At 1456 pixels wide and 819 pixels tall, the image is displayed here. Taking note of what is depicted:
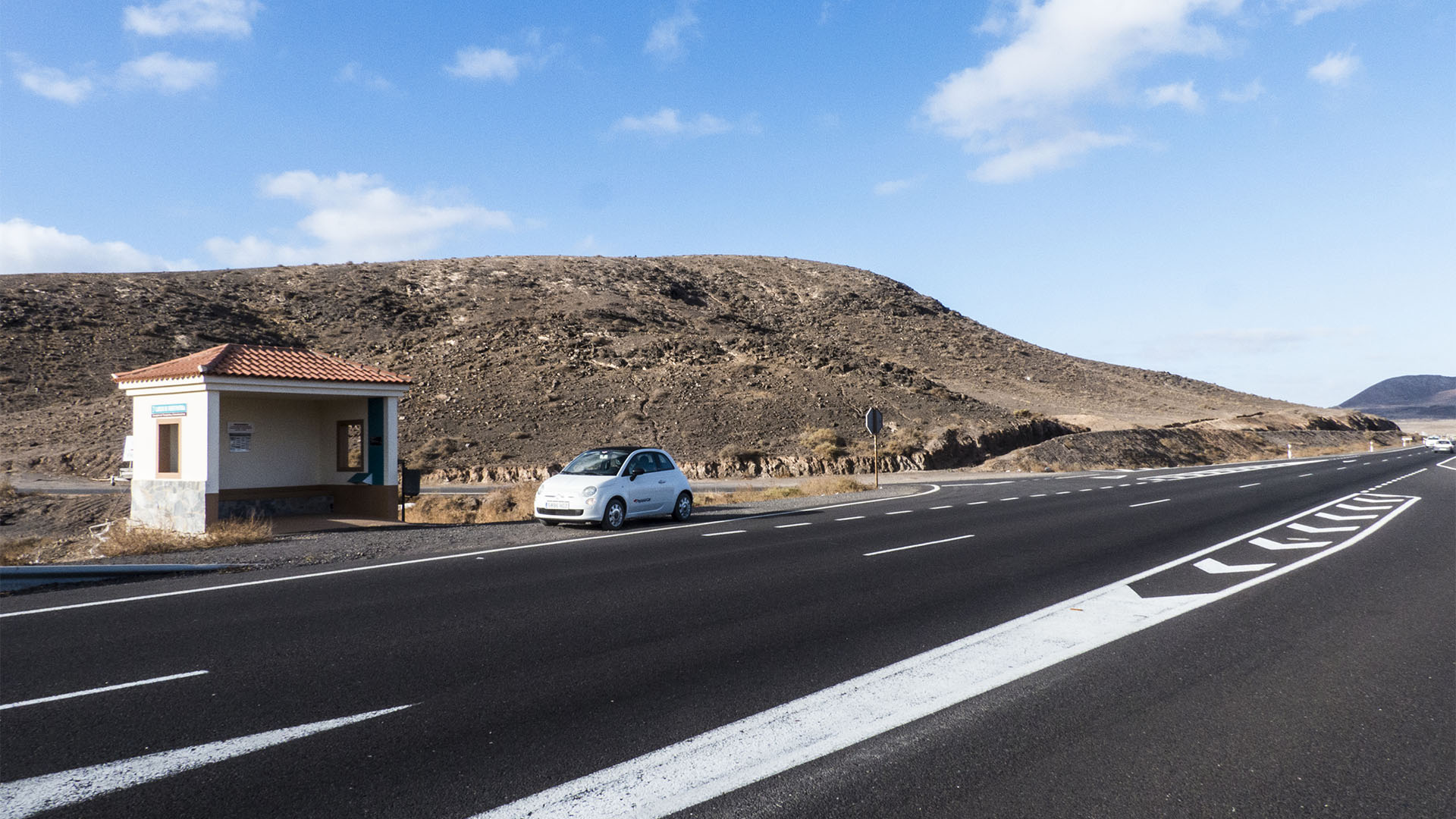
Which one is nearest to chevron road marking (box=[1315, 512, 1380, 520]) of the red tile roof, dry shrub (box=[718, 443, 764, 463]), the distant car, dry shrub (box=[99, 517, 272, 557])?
the distant car

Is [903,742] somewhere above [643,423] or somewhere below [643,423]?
below

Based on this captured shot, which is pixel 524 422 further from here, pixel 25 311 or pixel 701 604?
pixel 701 604

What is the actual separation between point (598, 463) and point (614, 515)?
60.6 inches

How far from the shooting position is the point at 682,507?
1977 centimetres

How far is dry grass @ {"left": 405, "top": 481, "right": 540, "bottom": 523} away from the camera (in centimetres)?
2141

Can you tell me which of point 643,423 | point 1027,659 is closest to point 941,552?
point 1027,659

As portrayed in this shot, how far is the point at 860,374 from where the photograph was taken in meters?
58.8

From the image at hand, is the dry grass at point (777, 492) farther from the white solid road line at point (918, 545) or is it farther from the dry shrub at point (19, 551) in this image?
the dry shrub at point (19, 551)

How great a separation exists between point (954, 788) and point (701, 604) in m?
4.97

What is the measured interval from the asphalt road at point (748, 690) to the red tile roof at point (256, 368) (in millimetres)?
8088

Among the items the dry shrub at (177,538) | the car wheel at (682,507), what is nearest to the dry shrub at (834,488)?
the car wheel at (682,507)

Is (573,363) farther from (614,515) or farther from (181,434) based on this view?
(614,515)

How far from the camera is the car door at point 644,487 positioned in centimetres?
1836

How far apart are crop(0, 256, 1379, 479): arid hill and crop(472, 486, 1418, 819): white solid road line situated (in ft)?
109
